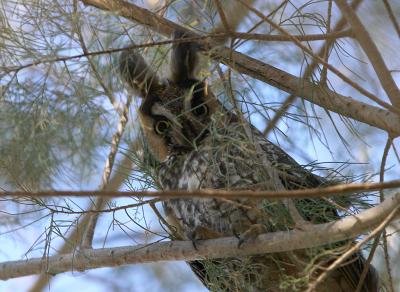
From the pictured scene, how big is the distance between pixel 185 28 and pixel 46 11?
1.79ft

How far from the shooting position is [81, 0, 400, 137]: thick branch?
2.00 metres

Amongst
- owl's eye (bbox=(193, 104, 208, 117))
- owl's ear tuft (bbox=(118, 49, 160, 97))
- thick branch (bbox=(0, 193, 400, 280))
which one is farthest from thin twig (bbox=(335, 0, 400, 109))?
owl's eye (bbox=(193, 104, 208, 117))

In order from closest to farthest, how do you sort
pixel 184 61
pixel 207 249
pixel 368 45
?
pixel 368 45 → pixel 207 249 → pixel 184 61

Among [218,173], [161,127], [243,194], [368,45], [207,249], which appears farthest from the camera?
[161,127]

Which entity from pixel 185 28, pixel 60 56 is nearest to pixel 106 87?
pixel 60 56

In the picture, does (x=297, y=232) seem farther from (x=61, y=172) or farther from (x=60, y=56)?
(x=61, y=172)

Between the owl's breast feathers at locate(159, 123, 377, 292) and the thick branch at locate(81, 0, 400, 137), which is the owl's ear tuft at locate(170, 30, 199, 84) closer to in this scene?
the thick branch at locate(81, 0, 400, 137)

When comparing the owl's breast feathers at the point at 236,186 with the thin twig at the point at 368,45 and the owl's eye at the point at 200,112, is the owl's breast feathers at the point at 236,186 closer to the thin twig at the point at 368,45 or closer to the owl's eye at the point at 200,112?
the owl's eye at the point at 200,112

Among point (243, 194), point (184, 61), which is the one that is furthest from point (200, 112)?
point (243, 194)

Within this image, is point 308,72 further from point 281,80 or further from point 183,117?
point 183,117

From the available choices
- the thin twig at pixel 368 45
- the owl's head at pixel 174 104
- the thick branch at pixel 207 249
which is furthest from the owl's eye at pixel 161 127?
the thin twig at pixel 368 45

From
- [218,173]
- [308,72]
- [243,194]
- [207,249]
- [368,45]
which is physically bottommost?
[243,194]

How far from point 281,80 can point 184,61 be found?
0.53 meters

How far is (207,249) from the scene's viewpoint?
2.36m
